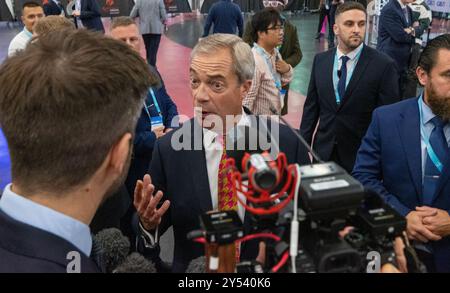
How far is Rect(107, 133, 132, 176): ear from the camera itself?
1.10 meters

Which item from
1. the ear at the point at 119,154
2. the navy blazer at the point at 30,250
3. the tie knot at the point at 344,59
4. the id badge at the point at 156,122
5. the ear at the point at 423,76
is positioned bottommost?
the id badge at the point at 156,122

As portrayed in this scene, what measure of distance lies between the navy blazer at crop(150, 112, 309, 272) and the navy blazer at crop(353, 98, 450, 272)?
1.69ft

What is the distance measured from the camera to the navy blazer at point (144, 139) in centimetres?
295

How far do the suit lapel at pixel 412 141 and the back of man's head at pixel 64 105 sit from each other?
158 centimetres

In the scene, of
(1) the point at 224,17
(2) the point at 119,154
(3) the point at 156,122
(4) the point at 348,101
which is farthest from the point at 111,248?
(1) the point at 224,17

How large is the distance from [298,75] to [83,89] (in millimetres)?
8184


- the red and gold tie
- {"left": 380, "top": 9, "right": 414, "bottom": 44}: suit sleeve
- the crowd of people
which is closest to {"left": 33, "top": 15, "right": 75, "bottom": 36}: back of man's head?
the crowd of people

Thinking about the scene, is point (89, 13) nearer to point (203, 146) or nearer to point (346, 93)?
point (346, 93)

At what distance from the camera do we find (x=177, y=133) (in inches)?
77.7

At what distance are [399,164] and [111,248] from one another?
59.1 inches

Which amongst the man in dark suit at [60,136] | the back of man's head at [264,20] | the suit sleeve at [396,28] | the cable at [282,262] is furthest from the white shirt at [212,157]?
the suit sleeve at [396,28]

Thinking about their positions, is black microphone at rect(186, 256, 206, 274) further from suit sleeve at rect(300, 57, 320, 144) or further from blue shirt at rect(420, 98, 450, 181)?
suit sleeve at rect(300, 57, 320, 144)

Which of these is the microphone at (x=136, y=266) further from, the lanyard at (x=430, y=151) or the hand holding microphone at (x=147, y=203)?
the lanyard at (x=430, y=151)

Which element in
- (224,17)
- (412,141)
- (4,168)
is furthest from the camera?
(224,17)
